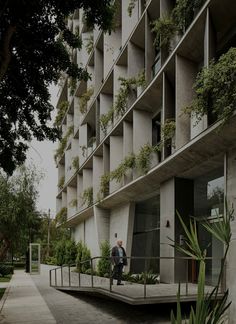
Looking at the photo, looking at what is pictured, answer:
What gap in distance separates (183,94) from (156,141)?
221 inches

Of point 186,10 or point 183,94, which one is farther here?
point 183,94

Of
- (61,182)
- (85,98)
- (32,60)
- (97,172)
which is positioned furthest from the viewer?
(61,182)

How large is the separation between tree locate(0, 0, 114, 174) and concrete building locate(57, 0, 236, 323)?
338 centimetres

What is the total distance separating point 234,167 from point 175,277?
5.56 meters

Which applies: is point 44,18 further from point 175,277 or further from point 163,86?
point 175,277

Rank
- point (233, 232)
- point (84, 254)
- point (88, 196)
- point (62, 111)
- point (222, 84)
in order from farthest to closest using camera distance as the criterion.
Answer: point (62, 111)
point (84, 254)
point (88, 196)
point (233, 232)
point (222, 84)

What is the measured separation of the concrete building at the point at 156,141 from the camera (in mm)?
12695

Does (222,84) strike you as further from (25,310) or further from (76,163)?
(76,163)

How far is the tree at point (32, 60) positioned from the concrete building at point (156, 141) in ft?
11.1

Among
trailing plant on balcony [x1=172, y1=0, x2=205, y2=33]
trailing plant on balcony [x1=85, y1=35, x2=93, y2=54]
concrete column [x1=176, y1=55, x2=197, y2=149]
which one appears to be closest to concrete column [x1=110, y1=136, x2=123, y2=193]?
trailing plant on balcony [x1=85, y1=35, x2=93, y2=54]

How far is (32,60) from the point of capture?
12.3m

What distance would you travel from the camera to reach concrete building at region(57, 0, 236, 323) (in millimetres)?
12695

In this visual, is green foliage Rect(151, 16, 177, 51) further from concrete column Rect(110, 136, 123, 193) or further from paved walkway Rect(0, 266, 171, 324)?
concrete column Rect(110, 136, 123, 193)

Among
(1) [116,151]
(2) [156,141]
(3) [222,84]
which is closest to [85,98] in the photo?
(1) [116,151]
